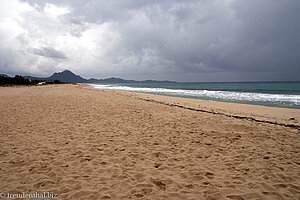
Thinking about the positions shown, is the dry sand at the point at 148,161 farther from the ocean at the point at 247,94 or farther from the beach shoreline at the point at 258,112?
the ocean at the point at 247,94

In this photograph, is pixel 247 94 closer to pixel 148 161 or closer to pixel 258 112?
pixel 258 112

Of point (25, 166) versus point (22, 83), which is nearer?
point (25, 166)

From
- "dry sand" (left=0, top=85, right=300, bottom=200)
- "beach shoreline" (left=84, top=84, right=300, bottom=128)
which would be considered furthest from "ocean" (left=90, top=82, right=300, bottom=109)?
"dry sand" (left=0, top=85, right=300, bottom=200)

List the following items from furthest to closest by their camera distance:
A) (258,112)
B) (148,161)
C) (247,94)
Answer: (247,94)
(258,112)
(148,161)

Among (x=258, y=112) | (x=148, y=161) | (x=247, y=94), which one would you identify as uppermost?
(x=247, y=94)

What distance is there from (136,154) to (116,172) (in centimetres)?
97

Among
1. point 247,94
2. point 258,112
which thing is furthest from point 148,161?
point 247,94

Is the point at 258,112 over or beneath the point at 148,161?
over

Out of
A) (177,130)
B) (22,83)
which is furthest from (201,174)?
(22,83)

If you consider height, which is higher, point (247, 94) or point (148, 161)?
point (247, 94)

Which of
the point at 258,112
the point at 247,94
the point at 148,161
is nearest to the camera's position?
the point at 148,161

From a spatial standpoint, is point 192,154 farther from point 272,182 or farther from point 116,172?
point 116,172

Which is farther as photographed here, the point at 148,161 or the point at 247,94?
the point at 247,94

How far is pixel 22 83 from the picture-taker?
1752 inches
